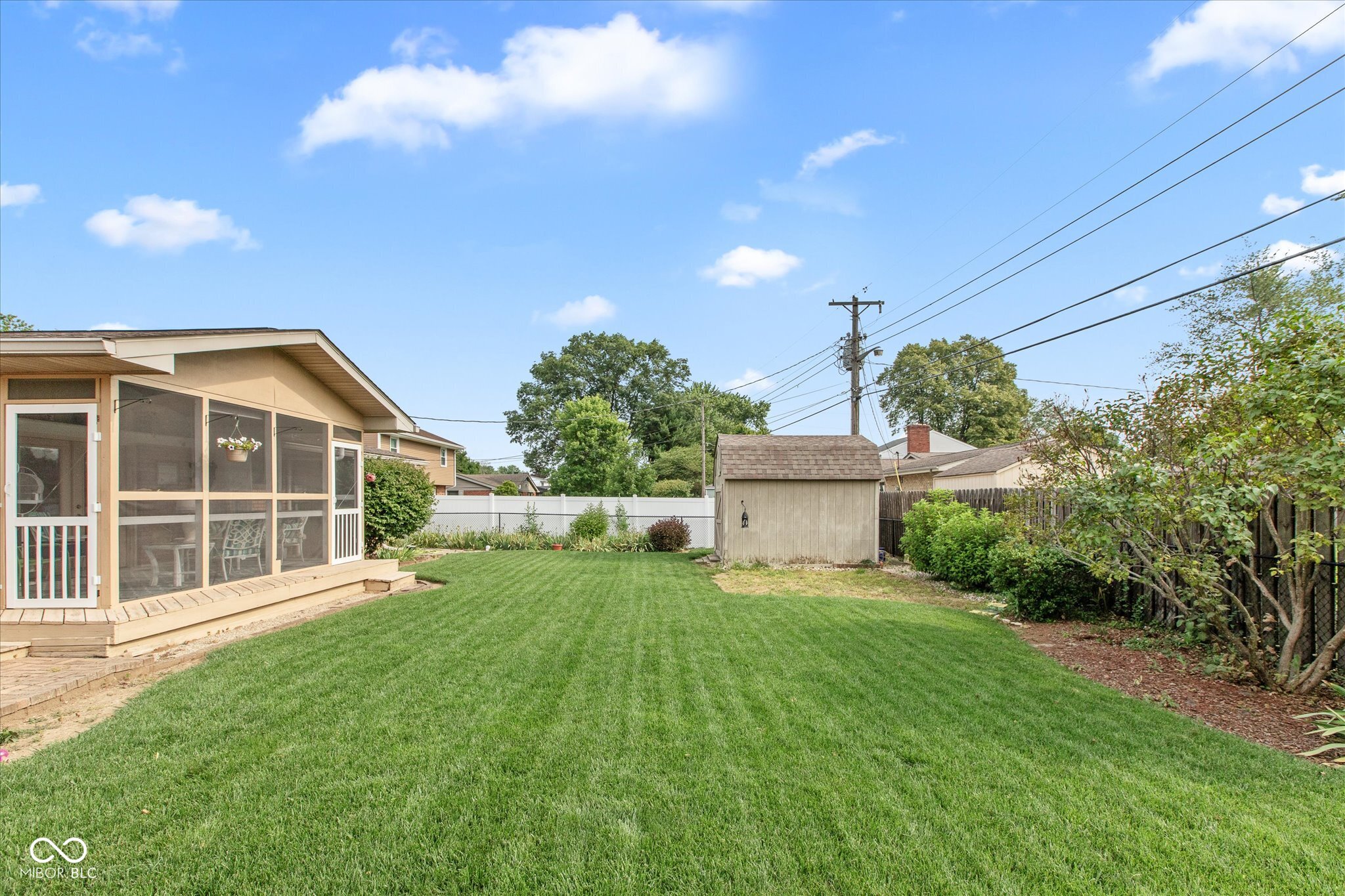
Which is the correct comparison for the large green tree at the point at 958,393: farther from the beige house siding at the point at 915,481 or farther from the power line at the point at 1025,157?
the power line at the point at 1025,157

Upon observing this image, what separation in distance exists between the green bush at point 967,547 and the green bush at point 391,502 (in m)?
10.7

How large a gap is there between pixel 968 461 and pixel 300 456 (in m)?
21.3

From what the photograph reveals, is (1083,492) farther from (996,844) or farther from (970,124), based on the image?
(970,124)

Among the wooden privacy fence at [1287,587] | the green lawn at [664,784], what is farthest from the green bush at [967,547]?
the green lawn at [664,784]

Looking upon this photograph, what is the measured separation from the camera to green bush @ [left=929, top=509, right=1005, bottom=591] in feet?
32.8

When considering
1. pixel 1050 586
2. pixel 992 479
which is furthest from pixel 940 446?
pixel 1050 586

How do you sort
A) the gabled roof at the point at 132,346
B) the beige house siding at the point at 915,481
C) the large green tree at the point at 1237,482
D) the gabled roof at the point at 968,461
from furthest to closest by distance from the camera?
1. the beige house siding at the point at 915,481
2. the gabled roof at the point at 968,461
3. the gabled roof at the point at 132,346
4. the large green tree at the point at 1237,482

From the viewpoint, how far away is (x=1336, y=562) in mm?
4770

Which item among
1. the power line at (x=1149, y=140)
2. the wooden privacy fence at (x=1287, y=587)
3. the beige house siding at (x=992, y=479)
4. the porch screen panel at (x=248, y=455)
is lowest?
the wooden privacy fence at (x=1287, y=587)

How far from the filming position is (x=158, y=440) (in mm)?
6602

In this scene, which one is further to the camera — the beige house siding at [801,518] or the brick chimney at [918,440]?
the brick chimney at [918,440]

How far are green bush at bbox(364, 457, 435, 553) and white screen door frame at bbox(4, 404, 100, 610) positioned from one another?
22.2ft

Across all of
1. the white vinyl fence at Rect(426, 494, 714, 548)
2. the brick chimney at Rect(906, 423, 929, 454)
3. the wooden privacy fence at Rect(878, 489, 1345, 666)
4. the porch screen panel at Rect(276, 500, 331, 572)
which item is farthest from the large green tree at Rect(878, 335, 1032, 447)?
the porch screen panel at Rect(276, 500, 331, 572)

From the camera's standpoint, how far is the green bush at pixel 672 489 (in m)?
29.0
